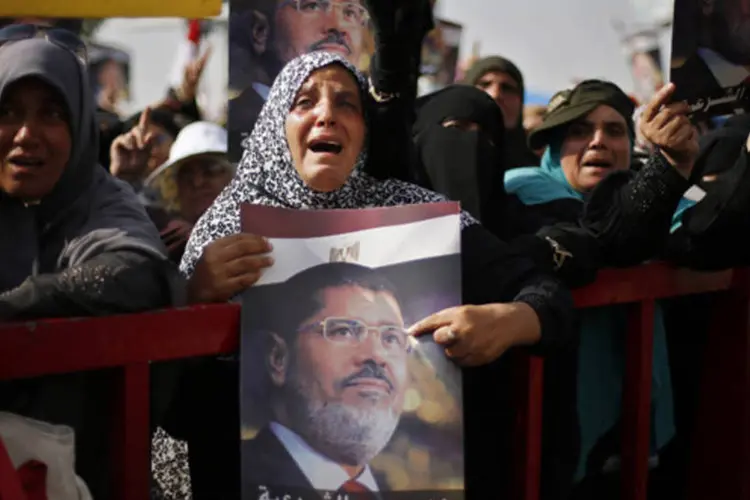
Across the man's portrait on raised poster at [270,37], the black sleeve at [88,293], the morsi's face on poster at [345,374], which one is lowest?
the morsi's face on poster at [345,374]

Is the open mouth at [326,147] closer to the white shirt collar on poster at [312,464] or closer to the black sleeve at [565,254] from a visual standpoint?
the black sleeve at [565,254]

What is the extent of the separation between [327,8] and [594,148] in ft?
3.31

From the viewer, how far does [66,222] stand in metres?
2.50

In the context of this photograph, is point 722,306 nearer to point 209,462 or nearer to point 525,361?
point 525,361

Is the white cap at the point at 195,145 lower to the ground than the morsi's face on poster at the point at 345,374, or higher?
higher

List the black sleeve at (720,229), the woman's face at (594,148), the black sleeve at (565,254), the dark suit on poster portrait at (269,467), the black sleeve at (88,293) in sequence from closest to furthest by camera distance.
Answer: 1. the black sleeve at (88,293)
2. the dark suit on poster portrait at (269,467)
3. the black sleeve at (565,254)
4. the black sleeve at (720,229)
5. the woman's face at (594,148)

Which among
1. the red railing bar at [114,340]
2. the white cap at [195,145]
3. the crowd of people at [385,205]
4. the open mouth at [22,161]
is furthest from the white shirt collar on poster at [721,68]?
the white cap at [195,145]

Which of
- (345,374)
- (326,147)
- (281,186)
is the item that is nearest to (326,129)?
(326,147)

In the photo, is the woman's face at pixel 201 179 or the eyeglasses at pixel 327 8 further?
the woman's face at pixel 201 179

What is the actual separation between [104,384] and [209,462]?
0.44 metres

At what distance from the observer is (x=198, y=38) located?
7.24 m

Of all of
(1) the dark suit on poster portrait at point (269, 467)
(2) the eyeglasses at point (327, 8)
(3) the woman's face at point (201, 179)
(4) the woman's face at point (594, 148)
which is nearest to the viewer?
(1) the dark suit on poster portrait at point (269, 467)

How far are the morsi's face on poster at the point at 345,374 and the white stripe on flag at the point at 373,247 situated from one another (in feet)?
0.23

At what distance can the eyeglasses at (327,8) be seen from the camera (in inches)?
147
